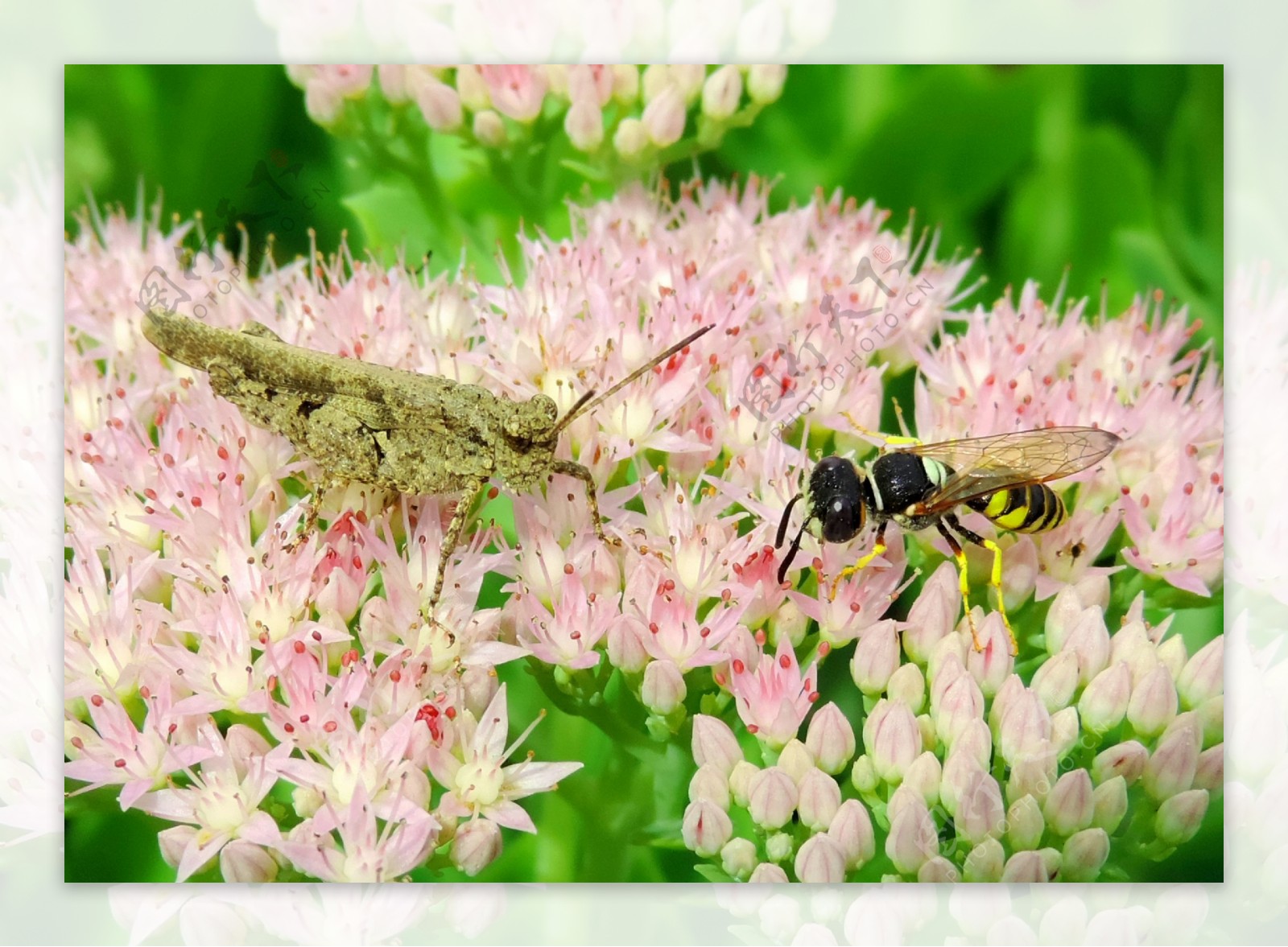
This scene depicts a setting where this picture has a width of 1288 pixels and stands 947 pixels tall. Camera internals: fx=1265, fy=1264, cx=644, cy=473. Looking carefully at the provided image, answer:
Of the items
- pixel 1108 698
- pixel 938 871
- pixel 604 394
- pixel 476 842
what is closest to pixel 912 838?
pixel 938 871

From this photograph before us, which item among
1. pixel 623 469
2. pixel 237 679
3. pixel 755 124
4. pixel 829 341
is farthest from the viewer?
pixel 755 124

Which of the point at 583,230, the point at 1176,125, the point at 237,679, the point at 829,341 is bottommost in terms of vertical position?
the point at 237,679

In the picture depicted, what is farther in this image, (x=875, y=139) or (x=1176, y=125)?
(x=875, y=139)

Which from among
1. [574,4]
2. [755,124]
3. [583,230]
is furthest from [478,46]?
[755,124]

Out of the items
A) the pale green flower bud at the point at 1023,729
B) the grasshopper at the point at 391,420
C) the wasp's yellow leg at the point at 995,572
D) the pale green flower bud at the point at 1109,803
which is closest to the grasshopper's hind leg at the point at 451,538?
the grasshopper at the point at 391,420

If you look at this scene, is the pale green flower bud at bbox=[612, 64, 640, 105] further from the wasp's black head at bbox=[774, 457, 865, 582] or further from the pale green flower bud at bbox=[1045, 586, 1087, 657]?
the pale green flower bud at bbox=[1045, 586, 1087, 657]

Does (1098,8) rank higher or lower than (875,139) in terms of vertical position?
higher

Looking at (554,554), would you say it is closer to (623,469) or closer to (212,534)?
(623,469)

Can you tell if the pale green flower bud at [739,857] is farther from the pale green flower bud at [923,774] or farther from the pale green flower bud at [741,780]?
the pale green flower bud at [923,774]
